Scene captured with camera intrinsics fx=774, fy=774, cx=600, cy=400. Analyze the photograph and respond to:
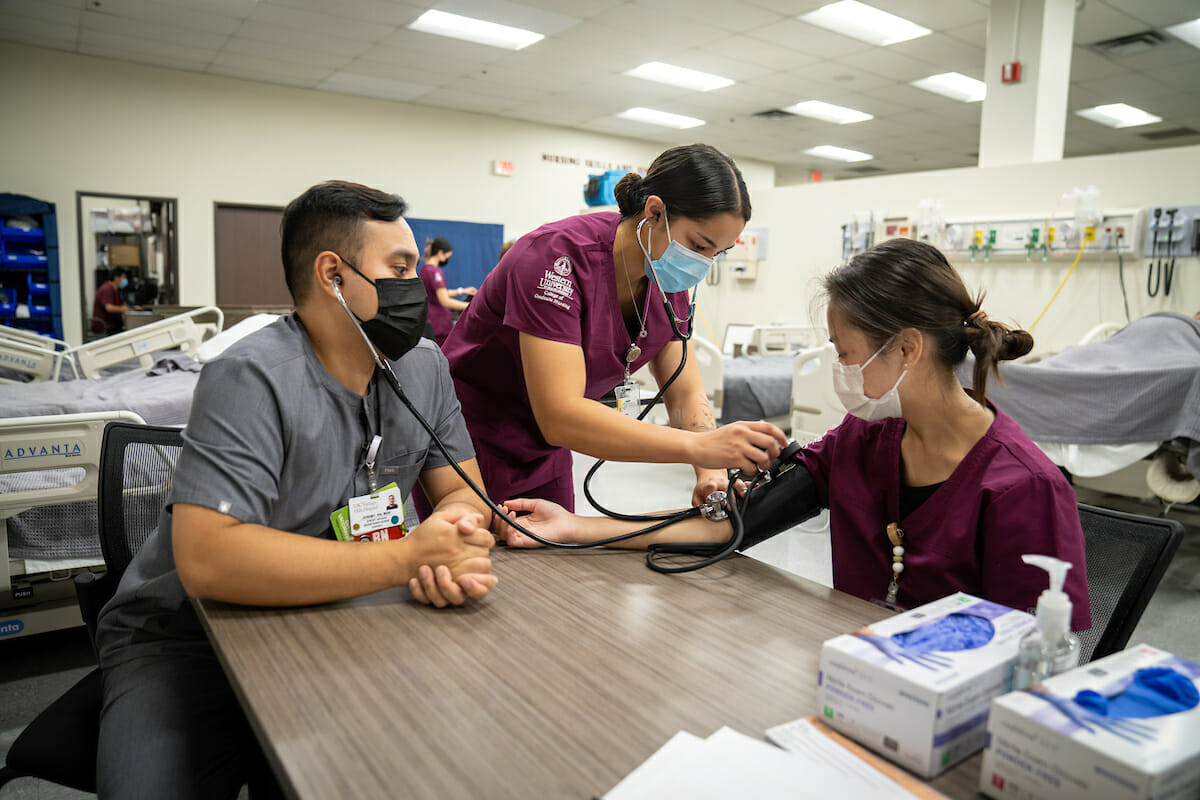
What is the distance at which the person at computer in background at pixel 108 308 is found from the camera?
689 centimetres

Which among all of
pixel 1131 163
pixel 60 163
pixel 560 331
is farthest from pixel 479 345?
pixel 60 163

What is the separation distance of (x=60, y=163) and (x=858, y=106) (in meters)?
7.39

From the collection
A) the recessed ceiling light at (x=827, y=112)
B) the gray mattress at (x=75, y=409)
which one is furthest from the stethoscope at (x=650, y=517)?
the recessed ceiling light at (x=827, y=112)

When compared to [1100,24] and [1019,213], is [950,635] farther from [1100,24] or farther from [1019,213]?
[1100,24]

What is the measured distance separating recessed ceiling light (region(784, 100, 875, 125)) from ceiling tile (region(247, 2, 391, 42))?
430cm

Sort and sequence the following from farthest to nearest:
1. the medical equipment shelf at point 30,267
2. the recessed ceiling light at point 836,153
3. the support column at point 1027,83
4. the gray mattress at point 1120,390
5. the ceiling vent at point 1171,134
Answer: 1. the recessed ceiling light at point 836,153
2. the ceiling vent at point 1171,134
3. the medical equipment shelf at point 30,267
4. the support column at point 1027,83
5. the gray mattress at point 1120,390

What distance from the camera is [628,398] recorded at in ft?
5.31

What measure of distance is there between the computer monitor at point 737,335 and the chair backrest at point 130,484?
13.9 ft

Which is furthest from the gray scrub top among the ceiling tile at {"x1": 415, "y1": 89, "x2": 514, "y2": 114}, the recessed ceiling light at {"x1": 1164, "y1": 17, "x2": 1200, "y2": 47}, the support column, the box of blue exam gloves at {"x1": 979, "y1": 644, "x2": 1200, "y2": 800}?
the ceiling tile at {"x1": 415, "y1": 89, "x2": 514, "y2": 114}

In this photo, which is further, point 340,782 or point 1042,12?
point 1042,12

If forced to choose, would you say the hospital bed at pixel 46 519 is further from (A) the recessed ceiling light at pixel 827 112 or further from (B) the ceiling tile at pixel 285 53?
(A) the recessed ceiling light at pixel 827 112

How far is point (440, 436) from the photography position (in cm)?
131

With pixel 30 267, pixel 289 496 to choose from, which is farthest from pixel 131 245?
pixel 289 496

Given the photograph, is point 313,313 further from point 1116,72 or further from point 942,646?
point 1116,72
